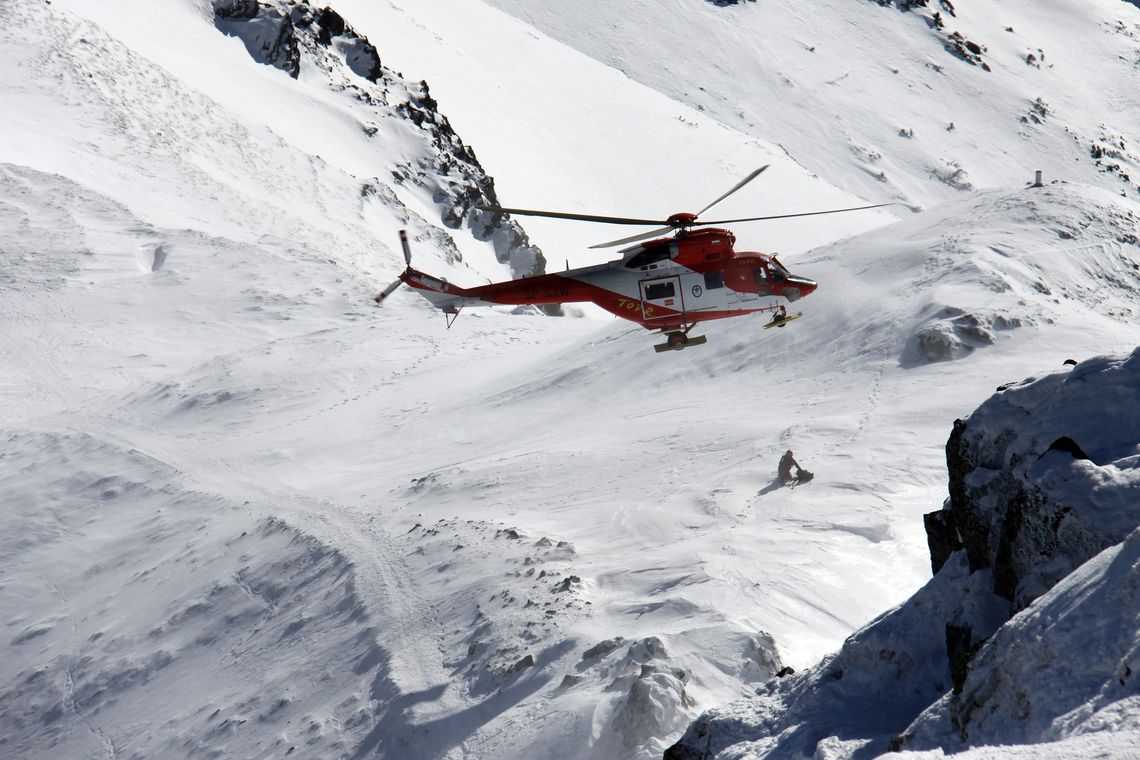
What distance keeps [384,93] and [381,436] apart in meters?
42.9

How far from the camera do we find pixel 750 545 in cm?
1848

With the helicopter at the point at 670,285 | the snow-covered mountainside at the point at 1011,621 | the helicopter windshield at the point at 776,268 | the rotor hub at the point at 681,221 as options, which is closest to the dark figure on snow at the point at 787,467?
the helicopter at the point at 670,285

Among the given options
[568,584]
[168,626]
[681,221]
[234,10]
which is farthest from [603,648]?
[234,10]

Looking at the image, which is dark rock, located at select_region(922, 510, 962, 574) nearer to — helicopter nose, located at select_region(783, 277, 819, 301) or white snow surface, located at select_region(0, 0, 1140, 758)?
white snow surface, located at select_region(0, 0, 1140, 758)

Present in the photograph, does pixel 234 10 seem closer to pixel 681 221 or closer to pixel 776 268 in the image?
pixel 776 268

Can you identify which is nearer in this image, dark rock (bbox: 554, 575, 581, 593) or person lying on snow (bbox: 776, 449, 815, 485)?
dark rock (bbox: 554, 575, 581, 593)

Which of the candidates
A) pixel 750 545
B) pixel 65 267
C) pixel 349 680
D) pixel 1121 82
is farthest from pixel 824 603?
pixel 1121 82

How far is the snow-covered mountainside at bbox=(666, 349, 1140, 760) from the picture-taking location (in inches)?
269

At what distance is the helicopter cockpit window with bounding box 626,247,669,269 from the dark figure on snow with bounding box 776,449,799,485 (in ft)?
15.7

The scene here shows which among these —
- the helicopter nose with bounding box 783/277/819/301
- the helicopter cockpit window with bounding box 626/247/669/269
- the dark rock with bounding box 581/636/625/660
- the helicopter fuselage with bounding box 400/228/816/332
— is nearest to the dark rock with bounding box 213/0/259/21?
the helicopter fuselage with bounding box 400/228/816/332

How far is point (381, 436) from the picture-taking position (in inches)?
1182

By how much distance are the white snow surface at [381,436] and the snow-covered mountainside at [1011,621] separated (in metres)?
0.79

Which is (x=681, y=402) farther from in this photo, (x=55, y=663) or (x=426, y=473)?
(x=55, y=663)

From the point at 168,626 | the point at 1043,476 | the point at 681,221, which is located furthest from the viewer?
the point at 168,626
